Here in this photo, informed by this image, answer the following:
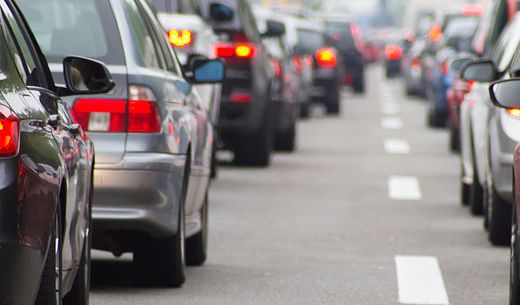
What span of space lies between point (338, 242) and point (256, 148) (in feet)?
23.8

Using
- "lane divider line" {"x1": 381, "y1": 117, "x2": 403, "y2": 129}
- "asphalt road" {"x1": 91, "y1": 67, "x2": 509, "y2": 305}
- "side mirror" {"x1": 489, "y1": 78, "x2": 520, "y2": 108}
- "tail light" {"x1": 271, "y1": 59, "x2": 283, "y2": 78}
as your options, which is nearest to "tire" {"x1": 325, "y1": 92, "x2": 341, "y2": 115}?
"lane divider line" {"x1": 381, "y1": 117, "x2": 403, "y2": 129}

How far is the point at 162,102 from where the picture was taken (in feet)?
28.3

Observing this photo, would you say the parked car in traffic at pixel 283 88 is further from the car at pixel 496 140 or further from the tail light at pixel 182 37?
the car at pixel 496 140

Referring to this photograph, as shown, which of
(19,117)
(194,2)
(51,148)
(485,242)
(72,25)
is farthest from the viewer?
(194,2)

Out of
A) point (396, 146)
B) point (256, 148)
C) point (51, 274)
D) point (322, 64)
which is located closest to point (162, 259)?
point (51, 274)

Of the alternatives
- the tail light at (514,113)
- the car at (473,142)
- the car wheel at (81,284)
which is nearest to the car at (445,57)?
the car at (473,142)

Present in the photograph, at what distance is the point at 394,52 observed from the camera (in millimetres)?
57812

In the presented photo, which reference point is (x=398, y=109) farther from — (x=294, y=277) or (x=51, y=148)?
(x=51, y=148)

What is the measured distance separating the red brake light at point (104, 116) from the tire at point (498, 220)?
3.33m

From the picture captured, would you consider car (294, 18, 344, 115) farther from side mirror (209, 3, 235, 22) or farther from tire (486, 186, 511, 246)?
tire (486, 186, 511, 246)

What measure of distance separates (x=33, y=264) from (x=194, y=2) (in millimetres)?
10737

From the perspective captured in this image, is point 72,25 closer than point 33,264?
No

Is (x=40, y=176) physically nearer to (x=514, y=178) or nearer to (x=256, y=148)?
(x=514, y=178)

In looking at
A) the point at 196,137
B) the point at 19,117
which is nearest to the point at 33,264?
the point at 19,117
